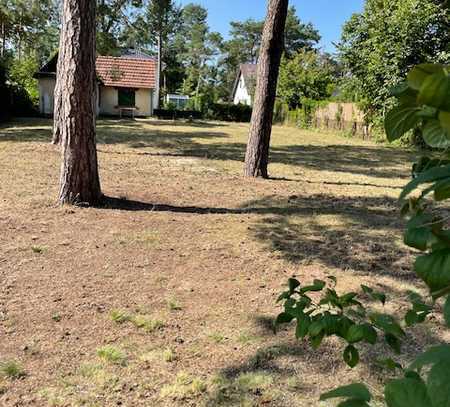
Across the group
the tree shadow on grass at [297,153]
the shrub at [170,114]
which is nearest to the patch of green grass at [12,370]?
the tree shadow on grass at [297,153]

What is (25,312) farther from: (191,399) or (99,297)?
(191,399)

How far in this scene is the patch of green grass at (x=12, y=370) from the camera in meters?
2.27

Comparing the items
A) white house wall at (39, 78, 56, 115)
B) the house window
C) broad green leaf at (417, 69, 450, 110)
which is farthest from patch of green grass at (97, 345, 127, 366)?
the house window

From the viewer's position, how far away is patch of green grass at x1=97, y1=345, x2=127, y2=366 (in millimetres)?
2439

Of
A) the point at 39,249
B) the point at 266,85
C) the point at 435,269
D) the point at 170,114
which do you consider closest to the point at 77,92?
the point at 39,249

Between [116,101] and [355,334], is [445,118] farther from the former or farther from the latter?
[116,101]

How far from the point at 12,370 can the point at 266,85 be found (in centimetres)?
610

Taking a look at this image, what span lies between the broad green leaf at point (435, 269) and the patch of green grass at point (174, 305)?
8.74 ft

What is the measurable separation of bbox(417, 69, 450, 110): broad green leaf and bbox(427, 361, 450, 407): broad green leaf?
258 mm

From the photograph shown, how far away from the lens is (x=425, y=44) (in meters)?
14.7

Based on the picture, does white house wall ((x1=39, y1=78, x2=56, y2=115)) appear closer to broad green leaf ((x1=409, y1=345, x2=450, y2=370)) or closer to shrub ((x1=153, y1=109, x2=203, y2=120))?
shrub ((x1=153, y1=109, x2=203, y2=120))

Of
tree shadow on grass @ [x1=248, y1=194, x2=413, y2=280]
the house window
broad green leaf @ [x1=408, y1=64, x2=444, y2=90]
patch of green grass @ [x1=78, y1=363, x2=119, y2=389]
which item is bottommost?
patch of green grass @ [x1=78, y1=363, x2=119, y2=389]

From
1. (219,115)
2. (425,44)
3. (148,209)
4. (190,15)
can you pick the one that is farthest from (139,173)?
(190,15)

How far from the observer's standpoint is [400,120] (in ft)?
1.95
